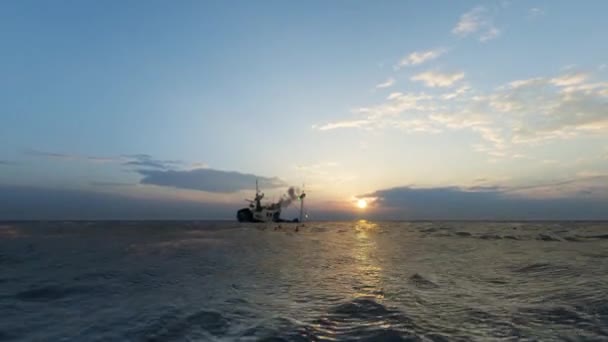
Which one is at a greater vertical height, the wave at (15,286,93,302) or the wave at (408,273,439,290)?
the wave at (15,286,93,302)

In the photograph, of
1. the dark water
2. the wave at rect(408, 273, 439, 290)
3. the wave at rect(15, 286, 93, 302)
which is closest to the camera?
the dark water

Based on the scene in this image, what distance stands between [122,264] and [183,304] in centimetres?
1676

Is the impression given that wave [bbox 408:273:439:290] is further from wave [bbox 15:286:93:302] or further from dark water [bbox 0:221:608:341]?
wave [bbox 15:286:93:302]

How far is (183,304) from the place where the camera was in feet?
45.9

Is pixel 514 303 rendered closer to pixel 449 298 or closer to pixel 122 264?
pixel 449 298

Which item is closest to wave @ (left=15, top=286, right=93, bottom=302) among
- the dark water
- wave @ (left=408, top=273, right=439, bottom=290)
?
the dark water

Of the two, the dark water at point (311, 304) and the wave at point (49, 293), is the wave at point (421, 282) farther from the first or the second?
the wave at point (49, 293)

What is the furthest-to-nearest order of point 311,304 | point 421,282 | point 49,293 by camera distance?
1. point 421,282
2. point 49,293
3. point 311,304

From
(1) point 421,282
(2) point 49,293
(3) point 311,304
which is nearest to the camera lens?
(3) point 311,304

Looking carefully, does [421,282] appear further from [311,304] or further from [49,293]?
[49,293]

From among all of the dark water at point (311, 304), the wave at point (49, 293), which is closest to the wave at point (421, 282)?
the dark water at point (311, 304)

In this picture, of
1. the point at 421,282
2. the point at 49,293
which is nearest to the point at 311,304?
the point at 421,282

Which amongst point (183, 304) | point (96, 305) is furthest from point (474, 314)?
point (96, 305)

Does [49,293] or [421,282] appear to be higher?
[49,293]
